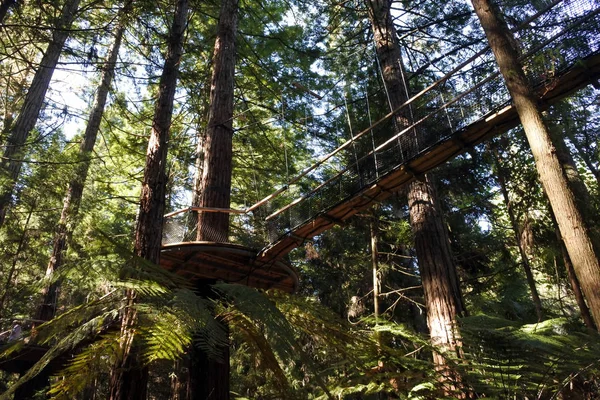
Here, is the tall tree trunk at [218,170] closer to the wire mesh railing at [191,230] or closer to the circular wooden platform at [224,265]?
the wire mesh railing at [191,230]

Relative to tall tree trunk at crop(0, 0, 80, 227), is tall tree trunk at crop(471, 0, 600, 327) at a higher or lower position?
lower

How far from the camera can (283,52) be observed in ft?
26.9

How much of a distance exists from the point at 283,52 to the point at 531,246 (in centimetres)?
562

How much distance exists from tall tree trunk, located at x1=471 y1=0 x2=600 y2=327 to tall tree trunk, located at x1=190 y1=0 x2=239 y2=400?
127 inches

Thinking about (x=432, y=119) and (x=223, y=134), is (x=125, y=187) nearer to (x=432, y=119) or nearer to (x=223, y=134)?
(x=223, y=134)

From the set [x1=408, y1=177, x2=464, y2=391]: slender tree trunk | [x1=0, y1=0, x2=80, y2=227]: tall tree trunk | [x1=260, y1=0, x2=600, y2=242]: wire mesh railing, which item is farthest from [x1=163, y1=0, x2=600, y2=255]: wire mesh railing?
[x1=0, y1=0, x2=80, y2=227]: tall tree trunk

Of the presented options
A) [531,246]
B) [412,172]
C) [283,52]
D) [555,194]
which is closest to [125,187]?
[283,52]

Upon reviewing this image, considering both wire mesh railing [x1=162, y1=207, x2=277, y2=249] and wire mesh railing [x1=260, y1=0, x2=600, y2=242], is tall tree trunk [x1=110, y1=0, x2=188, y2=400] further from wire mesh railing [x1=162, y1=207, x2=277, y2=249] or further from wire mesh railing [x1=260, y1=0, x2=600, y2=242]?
wire mesh railing [x1=260, y1=0, x2=600, y2=242]

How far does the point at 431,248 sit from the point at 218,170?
306 centimetres

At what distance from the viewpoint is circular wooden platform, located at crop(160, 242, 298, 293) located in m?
4.45

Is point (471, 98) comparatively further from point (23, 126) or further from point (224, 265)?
point (23, 126)

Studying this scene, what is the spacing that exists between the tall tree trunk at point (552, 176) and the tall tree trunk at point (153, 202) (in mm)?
2632

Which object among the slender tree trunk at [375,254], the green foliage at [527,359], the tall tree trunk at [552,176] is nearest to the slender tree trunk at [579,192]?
the tall tree trunk at [552,176]

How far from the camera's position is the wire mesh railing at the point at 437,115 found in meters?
3.77
